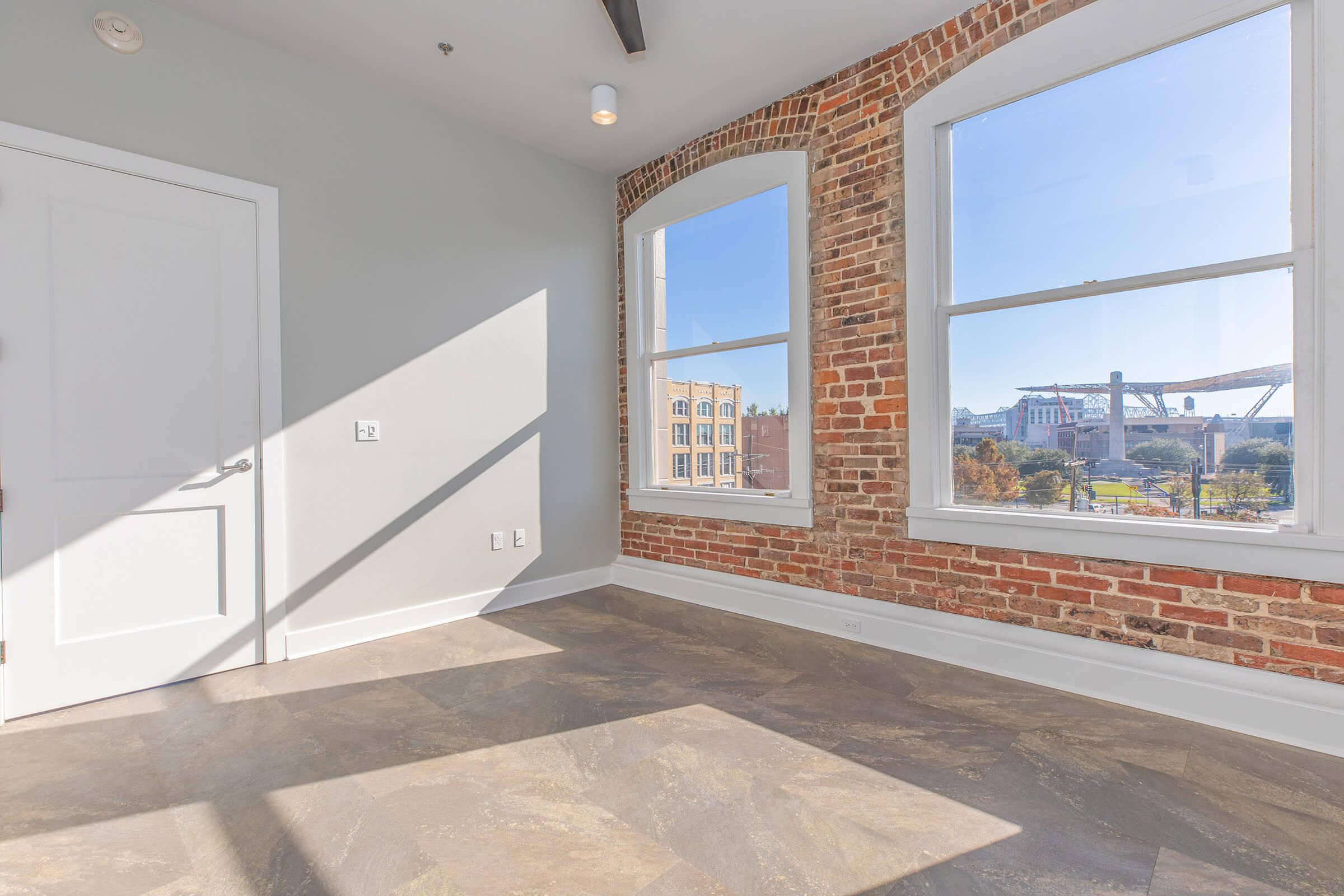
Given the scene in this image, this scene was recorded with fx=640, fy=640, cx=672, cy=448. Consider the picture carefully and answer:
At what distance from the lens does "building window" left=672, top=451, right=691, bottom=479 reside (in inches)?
178

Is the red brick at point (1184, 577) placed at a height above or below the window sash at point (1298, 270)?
below

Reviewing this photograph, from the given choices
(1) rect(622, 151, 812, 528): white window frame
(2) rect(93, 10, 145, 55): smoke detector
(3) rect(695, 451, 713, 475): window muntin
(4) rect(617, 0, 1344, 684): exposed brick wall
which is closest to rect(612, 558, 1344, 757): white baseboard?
(4) rect(617, 0, 1344, 684): exposed brick wall

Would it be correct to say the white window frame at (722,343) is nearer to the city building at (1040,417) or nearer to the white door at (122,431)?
the city building at (1040,417)

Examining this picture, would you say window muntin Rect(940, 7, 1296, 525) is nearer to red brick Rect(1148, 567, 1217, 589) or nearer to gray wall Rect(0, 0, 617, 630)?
red brick Rect(1148, 567, 1217, 589)

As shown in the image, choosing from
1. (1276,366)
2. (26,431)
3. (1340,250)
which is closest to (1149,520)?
(1276,366)

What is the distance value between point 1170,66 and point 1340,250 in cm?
96

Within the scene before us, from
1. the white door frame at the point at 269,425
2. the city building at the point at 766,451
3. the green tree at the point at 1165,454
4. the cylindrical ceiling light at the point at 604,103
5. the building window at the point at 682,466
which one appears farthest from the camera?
the building window at the point at 682,466

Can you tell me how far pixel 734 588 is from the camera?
13.5 ft

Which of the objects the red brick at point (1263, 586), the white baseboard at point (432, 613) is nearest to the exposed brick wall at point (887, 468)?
the red brick at point (1263, 586)

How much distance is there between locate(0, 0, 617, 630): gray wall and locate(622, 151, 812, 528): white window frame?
30 cm

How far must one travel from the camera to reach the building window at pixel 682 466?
4.51 meters

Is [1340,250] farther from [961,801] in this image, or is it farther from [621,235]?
[621,235]

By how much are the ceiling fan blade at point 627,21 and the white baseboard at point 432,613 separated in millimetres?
3140

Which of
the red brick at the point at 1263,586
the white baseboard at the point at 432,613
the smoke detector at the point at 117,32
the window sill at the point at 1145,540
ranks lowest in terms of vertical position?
the white baseboard at the point at 432,613
